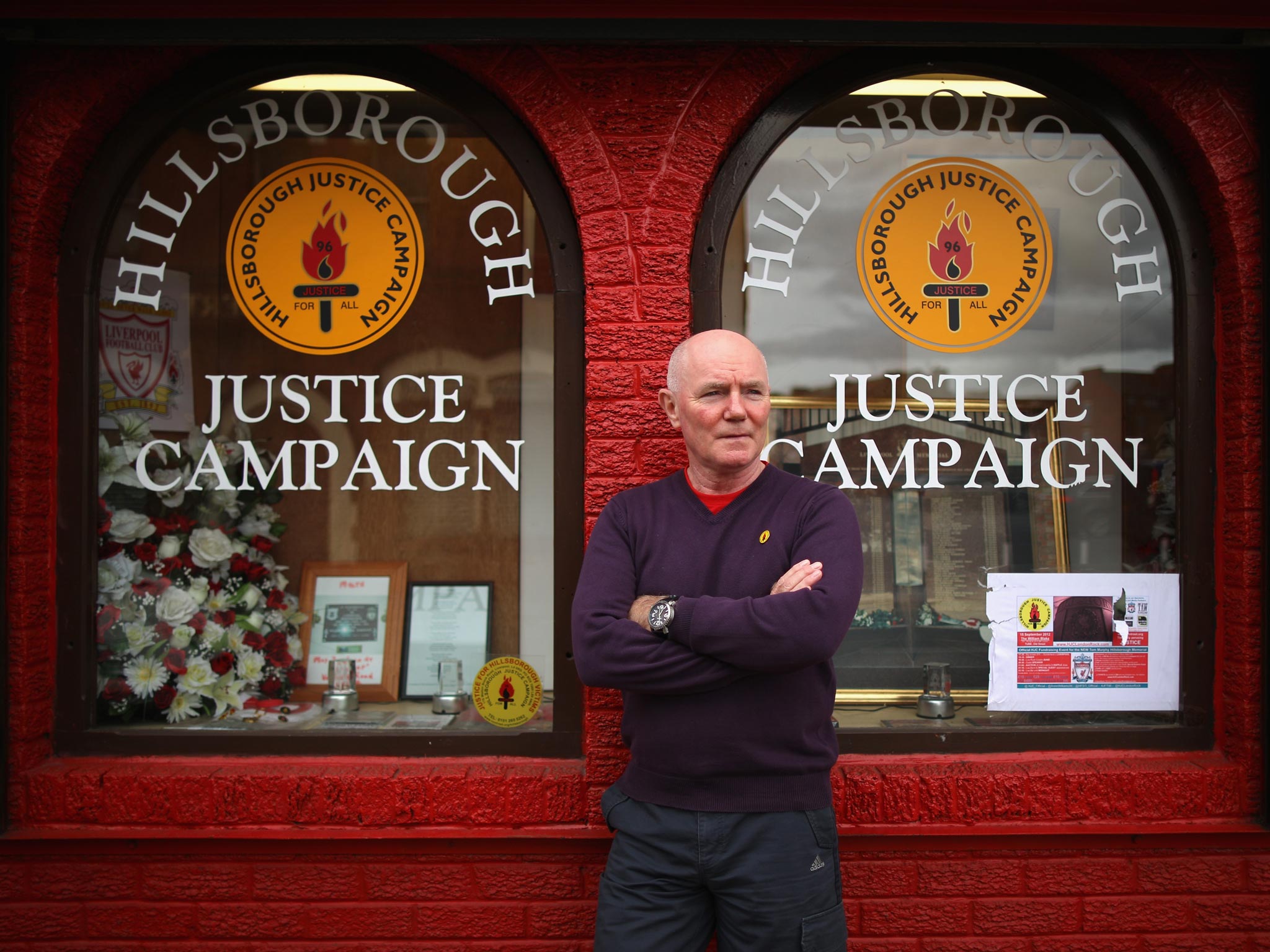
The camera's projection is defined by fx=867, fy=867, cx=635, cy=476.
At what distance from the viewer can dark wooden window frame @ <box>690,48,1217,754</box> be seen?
2.92 m

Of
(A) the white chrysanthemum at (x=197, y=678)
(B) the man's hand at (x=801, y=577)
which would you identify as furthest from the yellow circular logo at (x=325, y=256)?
(B) the man's hand at (x=801, y=577)

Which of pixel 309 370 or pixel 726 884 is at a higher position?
pixel 309 370

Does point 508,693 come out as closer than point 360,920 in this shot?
No

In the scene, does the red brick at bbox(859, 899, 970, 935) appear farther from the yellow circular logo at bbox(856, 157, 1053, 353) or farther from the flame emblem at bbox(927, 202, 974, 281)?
the flame emblem at bbox(927, 202, 974, 281)

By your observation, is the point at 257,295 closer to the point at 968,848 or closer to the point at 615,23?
the point at 615,23

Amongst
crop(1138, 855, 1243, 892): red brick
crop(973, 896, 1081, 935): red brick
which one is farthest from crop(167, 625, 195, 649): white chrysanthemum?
crop(1138, 855, 1243, 892): red brick

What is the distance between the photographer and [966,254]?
3.12 metres

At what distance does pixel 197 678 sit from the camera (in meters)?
3.13

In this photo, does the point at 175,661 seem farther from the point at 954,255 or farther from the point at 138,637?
the point at 954,255

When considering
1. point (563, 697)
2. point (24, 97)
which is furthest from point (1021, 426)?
point (24, 97)

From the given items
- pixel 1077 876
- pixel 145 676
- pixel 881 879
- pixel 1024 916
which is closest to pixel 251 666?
pixel 145 676

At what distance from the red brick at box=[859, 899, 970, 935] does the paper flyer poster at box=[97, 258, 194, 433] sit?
2.91 meters

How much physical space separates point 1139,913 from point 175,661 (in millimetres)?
3404

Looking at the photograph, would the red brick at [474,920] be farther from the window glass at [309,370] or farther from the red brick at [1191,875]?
the red brick at [1191,875]
